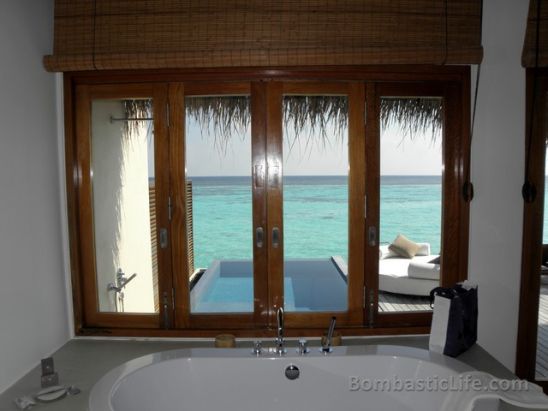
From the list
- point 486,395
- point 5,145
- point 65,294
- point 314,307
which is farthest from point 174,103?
point 486,395

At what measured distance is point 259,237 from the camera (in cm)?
207

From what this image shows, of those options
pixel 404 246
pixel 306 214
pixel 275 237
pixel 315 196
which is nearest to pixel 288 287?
pixel 275 237

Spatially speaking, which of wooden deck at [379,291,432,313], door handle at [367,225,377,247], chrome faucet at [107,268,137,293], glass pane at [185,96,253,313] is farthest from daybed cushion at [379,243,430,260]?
chrome faucet at [107,268,137,293]

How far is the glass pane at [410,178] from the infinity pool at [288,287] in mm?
258

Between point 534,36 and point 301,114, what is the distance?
1.16 meters

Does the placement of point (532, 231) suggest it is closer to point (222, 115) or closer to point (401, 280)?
point (401, 280)

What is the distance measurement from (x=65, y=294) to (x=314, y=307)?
4.36 feet

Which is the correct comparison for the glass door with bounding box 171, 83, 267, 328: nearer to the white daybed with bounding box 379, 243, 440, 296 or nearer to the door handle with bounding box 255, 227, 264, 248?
the door handle with bounding box 255, 227, 264, 248

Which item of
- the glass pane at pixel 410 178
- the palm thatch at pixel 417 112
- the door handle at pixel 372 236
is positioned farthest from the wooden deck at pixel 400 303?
the palm thatch at pixel 417 112

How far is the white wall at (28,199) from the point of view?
164cm

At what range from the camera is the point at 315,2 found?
1907mm

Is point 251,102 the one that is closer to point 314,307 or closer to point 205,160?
point 205,160

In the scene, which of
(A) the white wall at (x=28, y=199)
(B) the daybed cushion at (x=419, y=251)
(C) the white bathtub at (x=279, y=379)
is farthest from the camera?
(B) the daybed cushion at (x=419, y=251)

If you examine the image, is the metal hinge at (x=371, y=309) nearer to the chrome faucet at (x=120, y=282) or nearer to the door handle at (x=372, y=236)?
the door handle at (x=372, y=236)
